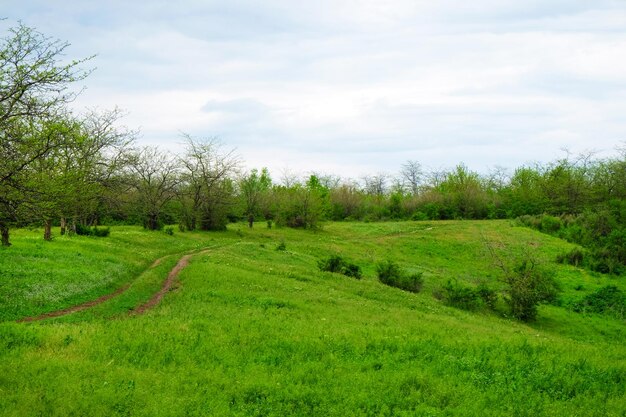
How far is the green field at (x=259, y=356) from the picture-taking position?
10.6 meters

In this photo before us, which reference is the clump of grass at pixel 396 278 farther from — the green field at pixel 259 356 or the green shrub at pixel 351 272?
the green field at pixel 259 356

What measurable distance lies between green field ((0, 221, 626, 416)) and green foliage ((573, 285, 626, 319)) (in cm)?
845

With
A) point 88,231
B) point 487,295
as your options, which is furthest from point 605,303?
point 88,231

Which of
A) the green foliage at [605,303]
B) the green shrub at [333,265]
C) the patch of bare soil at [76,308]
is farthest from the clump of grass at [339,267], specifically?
the green foliage at [605,303]

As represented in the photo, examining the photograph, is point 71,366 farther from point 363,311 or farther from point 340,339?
point 363,311

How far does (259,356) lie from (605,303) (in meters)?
37.5

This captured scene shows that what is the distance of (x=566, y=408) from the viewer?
11.1 m

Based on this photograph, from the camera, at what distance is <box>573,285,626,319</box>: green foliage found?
38.9 meters

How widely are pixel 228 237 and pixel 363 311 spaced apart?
4077cm

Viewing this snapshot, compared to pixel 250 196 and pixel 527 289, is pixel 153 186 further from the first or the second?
pixel 527 289

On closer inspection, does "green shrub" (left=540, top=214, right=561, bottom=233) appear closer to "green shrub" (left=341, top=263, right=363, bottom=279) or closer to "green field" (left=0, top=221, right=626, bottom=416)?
"green field" (left=0, top=221, right=626, bottom=416)

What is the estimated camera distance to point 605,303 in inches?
1597

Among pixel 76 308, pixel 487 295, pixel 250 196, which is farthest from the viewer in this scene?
pixel 250 196

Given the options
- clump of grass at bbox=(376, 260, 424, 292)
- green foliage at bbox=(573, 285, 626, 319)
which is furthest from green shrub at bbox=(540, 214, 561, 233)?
clump of grass at bbox=(376, 260, 424, 292)
